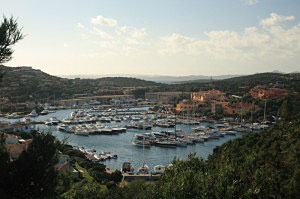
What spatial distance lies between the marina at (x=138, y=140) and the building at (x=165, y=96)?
13.2 meters

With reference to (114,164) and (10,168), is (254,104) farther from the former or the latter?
(10,168)

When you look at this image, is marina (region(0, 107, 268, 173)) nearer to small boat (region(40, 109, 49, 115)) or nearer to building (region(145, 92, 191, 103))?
small boat (region(40, 109, 49, 115))

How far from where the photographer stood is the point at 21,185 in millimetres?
3096

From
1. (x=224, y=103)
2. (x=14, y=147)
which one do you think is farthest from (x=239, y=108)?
→ (x=14, y=147)

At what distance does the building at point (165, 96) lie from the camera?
131 feet

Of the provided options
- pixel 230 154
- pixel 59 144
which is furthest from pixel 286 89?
pixel 59 144

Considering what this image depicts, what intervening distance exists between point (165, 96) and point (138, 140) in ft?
73.0

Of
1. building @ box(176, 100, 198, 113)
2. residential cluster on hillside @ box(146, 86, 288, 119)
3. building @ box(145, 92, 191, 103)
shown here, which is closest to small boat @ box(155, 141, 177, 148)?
residential cluster on hillside @ box(146, 86, 288, 119)

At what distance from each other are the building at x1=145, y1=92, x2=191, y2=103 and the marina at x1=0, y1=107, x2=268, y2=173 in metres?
13.2

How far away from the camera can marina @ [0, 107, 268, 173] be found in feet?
49.8

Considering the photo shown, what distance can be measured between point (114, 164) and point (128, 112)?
17103 millimetres

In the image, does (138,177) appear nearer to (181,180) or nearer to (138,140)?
(138,140)

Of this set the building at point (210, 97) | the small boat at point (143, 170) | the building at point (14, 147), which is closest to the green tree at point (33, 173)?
the building at point (14, 147)

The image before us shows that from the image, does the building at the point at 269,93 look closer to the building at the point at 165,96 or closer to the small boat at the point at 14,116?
the building at the point at 165,96
